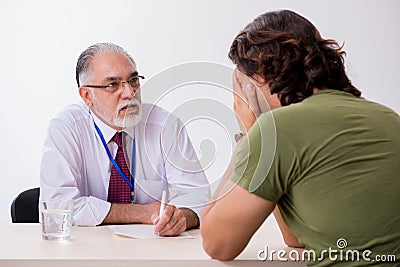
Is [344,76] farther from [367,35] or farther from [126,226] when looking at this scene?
[367,35]

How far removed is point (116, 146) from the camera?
2.53 meters

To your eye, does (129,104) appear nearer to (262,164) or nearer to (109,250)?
(109,250)

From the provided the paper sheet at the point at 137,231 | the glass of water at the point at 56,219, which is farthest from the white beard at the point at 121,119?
the glass of water at the point at 56,219

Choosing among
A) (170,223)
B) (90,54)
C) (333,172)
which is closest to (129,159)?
(90,54)

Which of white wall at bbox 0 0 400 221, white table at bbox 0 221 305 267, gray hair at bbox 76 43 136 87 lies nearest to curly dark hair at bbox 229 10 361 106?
white table at bbox 0 221 305 267

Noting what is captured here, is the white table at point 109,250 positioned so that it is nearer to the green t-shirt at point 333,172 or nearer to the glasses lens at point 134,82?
the green t-shirt at point 333,172

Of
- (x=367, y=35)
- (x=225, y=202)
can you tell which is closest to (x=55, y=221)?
(x=225, y=202)

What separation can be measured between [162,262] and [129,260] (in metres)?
0.08

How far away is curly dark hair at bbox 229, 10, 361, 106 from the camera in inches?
62.9

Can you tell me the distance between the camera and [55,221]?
6.17ft

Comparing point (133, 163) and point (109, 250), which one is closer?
point (109, 250)

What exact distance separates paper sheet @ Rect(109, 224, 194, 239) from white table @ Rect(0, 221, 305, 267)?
2 centimetres

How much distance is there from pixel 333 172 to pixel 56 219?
2.70 ft

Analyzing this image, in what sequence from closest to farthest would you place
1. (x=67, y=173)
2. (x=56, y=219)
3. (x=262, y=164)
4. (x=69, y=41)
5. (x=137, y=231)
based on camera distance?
(x=262, y=164) < (x=56, y=219) < (x=137, y=231) < (x=67, y=173) < (x=69, y=41)
